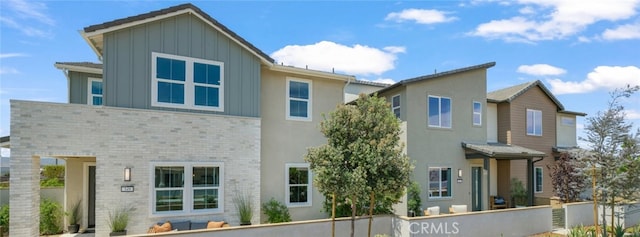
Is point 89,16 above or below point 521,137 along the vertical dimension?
above

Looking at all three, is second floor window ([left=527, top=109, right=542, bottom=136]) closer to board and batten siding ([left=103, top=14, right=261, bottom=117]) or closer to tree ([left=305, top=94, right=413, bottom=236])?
tree ([left=305, top=94, right=413, bottom=236])

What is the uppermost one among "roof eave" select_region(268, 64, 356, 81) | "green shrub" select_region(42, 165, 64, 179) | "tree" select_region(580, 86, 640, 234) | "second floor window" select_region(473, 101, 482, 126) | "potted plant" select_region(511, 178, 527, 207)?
"roof eave" select_region(268, 64, 356, 81)

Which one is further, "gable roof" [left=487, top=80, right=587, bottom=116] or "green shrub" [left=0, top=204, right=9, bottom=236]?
"gable roof" [left=487, top=80, right=587, bottom=116]

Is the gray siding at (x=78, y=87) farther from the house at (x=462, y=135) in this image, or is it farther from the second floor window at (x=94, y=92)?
the house at (x=462, y=135)

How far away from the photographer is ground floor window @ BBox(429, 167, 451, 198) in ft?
61.0

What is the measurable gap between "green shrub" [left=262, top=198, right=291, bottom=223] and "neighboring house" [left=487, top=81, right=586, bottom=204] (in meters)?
13.2

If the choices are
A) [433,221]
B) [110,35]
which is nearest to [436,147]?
[433,221]

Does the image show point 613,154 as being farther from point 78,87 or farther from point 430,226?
point 78,87

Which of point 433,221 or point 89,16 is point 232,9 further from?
point 433,221

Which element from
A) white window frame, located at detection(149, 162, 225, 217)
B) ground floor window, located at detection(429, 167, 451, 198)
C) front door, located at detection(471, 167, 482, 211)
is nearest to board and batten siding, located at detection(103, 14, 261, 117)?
white window frame, located at detection(149, 162, 225, 217)

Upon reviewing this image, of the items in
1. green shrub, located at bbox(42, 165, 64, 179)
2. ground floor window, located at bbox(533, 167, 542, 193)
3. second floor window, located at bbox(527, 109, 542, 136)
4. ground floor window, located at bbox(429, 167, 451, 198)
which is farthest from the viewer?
ground floor window, located at bbox(533, 167, 542, 193)

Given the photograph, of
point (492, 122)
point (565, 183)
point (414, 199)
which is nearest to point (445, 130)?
point (414, 199)

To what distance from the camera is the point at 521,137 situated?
73.9ft

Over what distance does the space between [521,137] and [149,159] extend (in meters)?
19.5
